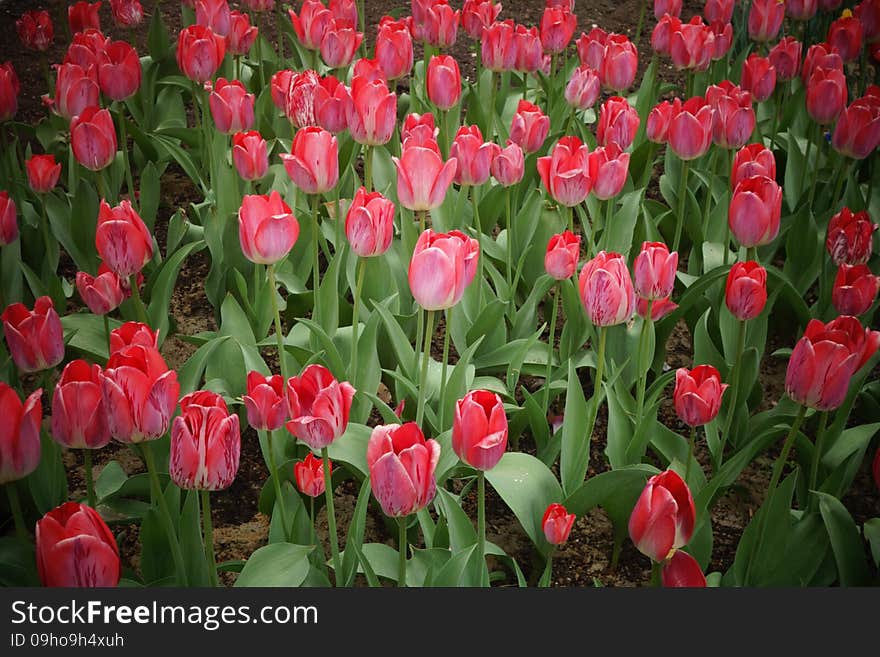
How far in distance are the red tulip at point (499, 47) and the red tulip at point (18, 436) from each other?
162cm

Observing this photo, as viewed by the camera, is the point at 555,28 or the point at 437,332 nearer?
the point at 437,332

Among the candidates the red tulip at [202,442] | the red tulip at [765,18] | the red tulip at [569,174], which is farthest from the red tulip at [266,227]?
the red tulip at [765,18]

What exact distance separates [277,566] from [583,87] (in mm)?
1399

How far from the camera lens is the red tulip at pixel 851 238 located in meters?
1.82

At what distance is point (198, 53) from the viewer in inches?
90.7

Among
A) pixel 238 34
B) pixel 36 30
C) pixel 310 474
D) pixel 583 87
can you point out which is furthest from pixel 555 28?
pixel 310 474

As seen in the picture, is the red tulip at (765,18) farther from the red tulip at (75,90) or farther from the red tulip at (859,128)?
the red tulip at (75,90)

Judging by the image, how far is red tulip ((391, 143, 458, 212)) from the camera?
1.67 meters

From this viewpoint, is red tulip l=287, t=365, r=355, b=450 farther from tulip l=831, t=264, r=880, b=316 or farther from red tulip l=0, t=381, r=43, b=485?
tulip l=831, t=264, r=880, b=316

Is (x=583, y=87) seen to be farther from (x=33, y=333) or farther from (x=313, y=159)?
(x=33, y=333)

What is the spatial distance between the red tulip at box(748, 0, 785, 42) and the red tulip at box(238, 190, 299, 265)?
69.7 inches

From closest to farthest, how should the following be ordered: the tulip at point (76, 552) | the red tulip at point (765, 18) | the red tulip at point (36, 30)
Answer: the tulip at point (76, 552) → the red tulip at point (36, 30) → the red tulip at point (765, 18)

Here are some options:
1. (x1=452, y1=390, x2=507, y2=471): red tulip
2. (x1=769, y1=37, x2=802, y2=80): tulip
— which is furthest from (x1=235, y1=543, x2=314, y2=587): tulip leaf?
(x1=769, y1=37, x2=802, y2=80): tulip

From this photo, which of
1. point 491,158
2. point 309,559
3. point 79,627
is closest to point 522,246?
point 491,158
